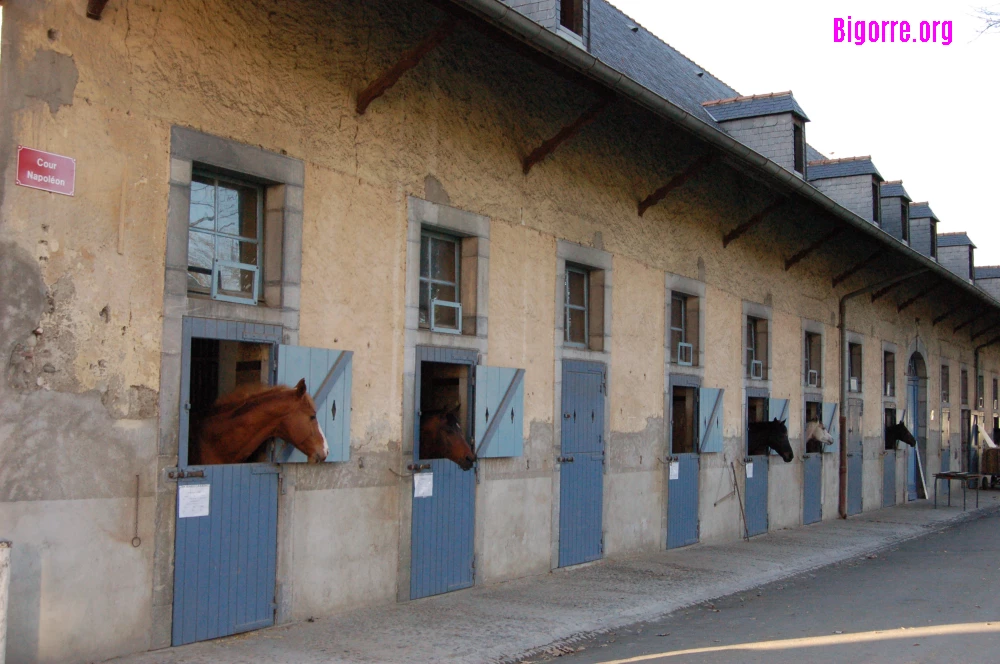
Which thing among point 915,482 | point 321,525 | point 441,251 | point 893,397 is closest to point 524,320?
point 441,251

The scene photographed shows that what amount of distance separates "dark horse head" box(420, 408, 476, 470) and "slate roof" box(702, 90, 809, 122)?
32.7 ft

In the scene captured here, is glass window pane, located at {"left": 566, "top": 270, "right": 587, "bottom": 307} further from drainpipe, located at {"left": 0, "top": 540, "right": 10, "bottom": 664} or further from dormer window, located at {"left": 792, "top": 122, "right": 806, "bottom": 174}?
drainpipe, located at {"left": 0, "top": 540, "right": 10, "bottom": 664}

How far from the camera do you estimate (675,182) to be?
40.4ft

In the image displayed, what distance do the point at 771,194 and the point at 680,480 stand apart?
4.53m

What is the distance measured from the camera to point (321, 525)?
7805 mm

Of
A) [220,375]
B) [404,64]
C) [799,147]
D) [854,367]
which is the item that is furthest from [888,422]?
[220,375]

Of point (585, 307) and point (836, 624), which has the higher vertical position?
point (585, 307)

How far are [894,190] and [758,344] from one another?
9312 mm

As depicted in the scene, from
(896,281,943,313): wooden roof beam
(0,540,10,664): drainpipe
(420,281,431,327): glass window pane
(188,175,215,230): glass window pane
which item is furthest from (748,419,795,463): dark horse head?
(0,540,10,664): drainpipe

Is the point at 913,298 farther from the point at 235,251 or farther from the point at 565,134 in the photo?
the point at 235,251

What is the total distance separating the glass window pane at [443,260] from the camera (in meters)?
9.45

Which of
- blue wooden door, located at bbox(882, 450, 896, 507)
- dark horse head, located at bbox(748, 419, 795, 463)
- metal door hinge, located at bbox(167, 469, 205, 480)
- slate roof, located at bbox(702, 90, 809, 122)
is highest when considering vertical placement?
slate roof, located at bbox(702, 90, 809, 122)

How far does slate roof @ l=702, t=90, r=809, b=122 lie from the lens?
16.8m

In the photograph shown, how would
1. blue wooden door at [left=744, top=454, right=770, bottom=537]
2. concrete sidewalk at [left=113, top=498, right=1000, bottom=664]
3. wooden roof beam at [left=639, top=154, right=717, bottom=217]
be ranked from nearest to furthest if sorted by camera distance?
concrete sidewalk at [left=113, top=498, right=1000, bottom=664] < wooden roof beam at [left=639, top=154, right=717, bottom=217] < blue wooden door at [left=744, top=454, right=770, bottom=537]
